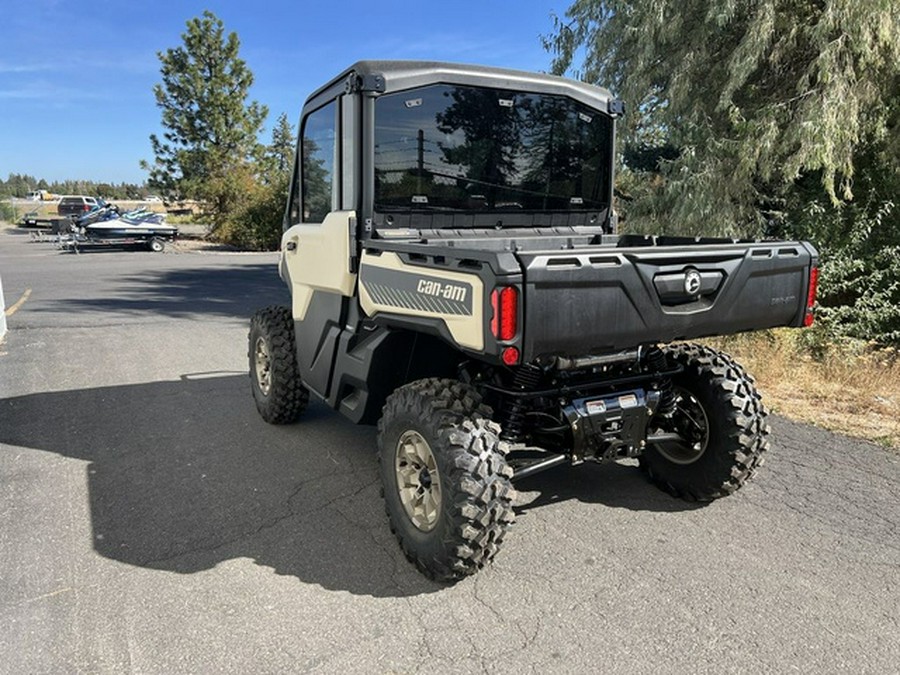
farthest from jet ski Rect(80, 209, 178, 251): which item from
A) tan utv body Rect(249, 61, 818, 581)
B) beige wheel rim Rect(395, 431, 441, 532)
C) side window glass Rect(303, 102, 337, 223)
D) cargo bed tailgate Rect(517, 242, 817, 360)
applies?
cargo bed tailgate Rect(517, 242, 817, 360)

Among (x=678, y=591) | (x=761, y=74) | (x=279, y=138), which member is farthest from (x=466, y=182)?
(x=279, y=138)

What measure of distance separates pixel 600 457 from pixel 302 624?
1.65 m

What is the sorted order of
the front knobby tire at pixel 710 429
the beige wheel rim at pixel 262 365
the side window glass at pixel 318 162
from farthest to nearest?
the beige wheel rim at pixel 262 365
the side window glass at pixel 318 162
the front knobby tire at pixel 710 429

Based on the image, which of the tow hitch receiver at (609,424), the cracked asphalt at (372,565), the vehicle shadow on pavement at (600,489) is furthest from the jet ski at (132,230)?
the tow hitch receiver at (609,424)

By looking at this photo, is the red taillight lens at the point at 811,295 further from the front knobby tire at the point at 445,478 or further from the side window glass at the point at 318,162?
the side window glass at the point at 318,162

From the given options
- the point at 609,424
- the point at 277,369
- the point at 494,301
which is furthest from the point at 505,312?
the point at 277,369

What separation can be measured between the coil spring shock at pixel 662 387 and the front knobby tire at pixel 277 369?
2621 mm

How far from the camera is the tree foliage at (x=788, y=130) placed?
8.06 metres

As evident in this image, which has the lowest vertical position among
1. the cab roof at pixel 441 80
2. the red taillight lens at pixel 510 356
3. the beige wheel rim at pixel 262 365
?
the beige wheel rim at pixel 262 365

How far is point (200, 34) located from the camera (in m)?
30.7

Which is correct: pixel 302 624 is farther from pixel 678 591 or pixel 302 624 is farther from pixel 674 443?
pixel 674 443

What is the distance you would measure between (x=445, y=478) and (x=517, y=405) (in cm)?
63

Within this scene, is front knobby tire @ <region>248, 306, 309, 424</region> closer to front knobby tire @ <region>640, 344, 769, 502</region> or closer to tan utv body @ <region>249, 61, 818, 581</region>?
tan utv body @ <region>249, 61, 818, 581</region>

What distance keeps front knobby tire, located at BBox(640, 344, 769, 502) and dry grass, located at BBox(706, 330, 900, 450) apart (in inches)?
75.5
